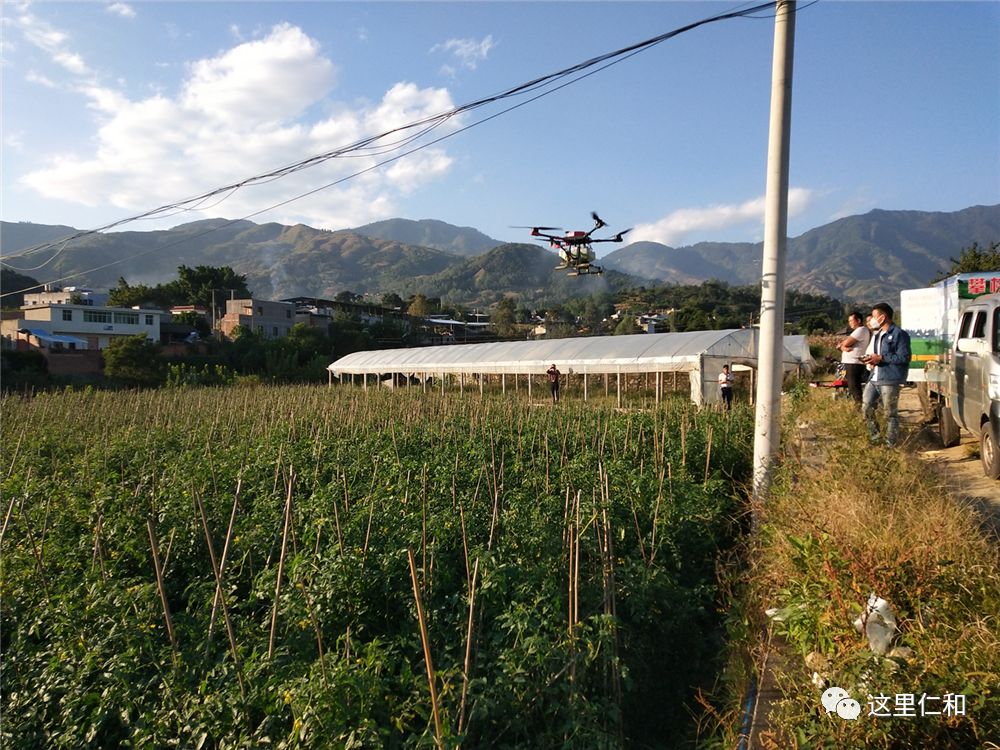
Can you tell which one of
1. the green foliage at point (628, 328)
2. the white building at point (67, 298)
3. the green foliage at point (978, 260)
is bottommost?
the green foliage at point (628, 328)

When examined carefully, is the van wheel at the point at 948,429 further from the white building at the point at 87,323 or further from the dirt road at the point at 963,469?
the white building at the point at 87,323

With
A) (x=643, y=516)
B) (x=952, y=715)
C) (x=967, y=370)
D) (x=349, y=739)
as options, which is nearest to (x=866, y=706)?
(x=952, y=715)

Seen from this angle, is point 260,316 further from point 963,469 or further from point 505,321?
point 963,469

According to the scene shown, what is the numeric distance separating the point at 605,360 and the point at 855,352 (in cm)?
1157

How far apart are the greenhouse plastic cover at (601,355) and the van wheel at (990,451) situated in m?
10.3

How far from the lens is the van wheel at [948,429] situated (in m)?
8.02

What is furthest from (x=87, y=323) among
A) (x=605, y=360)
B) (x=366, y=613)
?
(x=366, y=613)

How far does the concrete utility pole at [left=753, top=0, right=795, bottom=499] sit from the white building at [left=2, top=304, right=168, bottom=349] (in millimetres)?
46820

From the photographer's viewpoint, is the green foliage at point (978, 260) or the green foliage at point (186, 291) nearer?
→ the green foliage at point (978, 260)

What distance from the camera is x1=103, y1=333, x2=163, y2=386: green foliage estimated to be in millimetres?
28172

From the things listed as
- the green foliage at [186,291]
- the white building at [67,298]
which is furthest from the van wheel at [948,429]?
the white building at [67,298]

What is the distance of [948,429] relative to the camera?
26.7 ft

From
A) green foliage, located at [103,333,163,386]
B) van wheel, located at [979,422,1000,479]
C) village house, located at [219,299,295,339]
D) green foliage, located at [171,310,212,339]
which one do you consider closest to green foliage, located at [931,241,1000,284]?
van wheel, located at [979,422,1000,479]

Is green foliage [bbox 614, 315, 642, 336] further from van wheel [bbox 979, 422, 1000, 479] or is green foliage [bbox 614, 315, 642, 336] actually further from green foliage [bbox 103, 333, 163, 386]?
van wheel [bbox 979, 422, 1000, 479]
